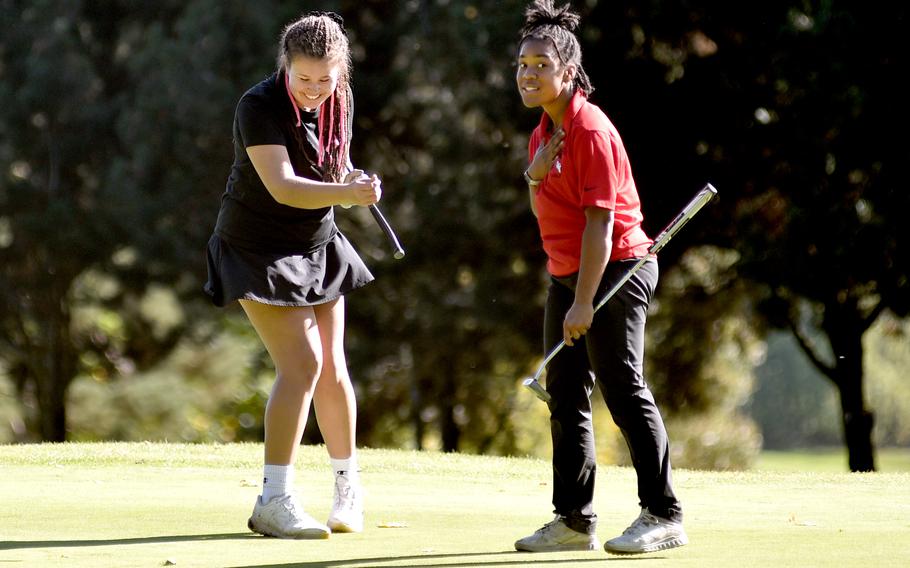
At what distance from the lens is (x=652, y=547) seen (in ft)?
15.3

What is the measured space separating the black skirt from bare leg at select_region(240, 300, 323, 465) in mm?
84

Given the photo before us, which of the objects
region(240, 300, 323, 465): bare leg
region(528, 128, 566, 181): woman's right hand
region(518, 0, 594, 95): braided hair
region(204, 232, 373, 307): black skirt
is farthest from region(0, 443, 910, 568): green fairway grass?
region(518, 0, 594, 95): braided hair

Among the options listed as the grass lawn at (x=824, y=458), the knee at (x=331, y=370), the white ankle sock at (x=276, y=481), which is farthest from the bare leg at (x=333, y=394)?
the grass lawn at (x=824, y=458)

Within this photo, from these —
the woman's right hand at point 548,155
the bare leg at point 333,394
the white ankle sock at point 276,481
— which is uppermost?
the woman's right hand at point 548,155

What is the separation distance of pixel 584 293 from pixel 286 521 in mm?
1391

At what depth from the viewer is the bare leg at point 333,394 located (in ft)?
17.5

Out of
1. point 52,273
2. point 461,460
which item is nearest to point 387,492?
point 461,460

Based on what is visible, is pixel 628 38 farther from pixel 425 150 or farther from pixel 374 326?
pixel 374 326

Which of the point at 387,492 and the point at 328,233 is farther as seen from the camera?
the point at 387,492

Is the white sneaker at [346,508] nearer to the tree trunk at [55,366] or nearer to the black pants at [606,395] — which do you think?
the black pants at [606,395]

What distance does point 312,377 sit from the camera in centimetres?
512

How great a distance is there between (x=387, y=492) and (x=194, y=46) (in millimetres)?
15040

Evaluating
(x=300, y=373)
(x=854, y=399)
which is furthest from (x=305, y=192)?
(x=854, y=399)

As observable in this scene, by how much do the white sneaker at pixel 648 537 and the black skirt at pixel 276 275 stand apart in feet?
4.57
